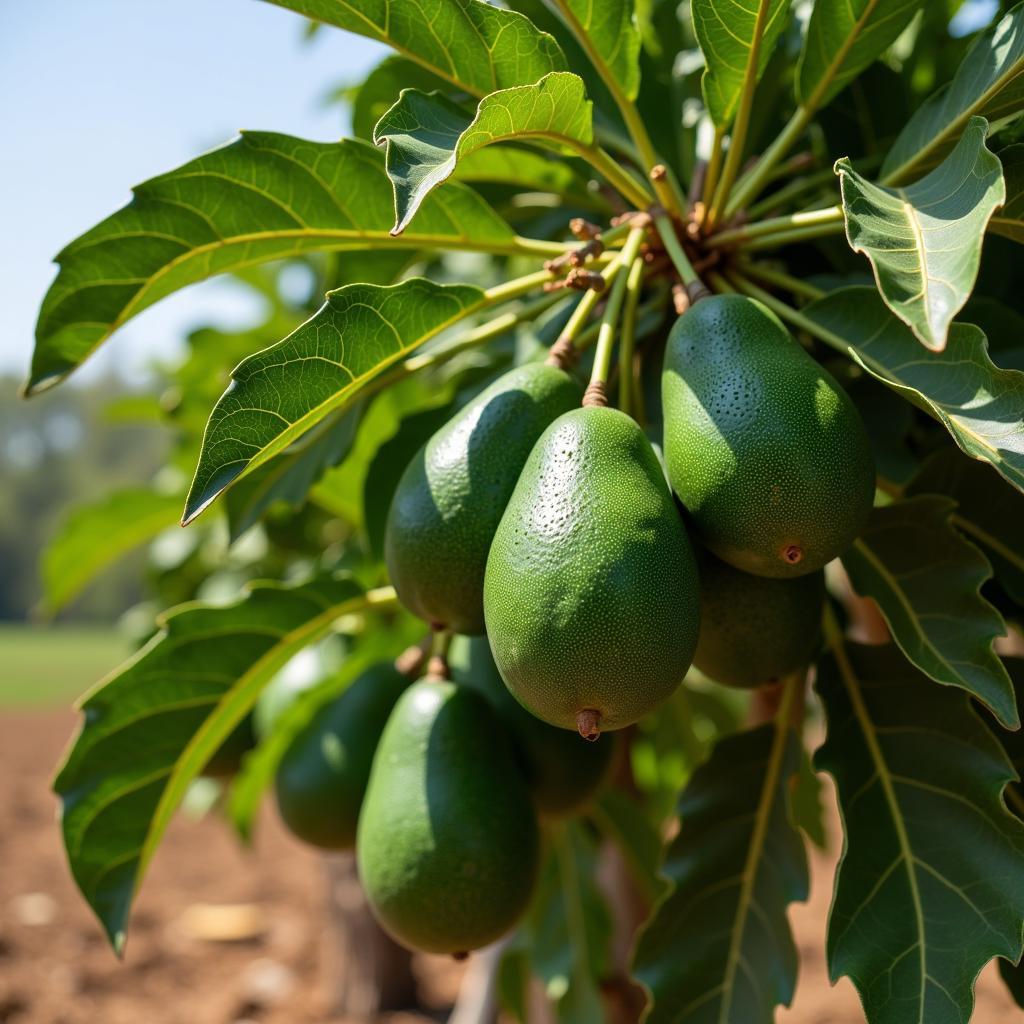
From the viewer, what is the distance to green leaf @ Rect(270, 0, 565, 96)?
85 cm

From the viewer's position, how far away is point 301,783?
4.00 ft

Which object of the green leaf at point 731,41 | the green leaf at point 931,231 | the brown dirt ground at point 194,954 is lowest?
the brown dirt ground at point 194,954

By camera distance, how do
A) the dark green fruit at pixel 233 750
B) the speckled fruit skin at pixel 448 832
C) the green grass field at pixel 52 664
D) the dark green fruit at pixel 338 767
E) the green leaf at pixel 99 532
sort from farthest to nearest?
the green grass field at pixel 52 664 → the green leaf at pixel 99 532 → the dark green fruit at pixel 233 750 → the dark green fruit at pixel 338 767 → the speckled fruit skin at pixel 448 832

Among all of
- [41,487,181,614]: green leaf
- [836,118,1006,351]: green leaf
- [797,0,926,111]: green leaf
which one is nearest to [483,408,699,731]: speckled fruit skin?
A: [836,118,1006,351]: green leaf

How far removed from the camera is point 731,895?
3.38ft

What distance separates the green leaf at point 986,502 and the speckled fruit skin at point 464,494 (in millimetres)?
344

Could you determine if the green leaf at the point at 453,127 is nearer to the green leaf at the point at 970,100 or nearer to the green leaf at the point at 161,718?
the green leaf at the point at 970,100

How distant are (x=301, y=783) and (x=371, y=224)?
24.6 inches

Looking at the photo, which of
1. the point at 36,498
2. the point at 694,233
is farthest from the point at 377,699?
the point at 36,498

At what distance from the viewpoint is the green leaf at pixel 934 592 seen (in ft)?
2.57

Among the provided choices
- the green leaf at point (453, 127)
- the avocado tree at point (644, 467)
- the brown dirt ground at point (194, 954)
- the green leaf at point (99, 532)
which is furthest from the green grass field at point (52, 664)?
the green leaf at point (453, 127)

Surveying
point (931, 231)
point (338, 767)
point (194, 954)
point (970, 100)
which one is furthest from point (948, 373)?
point (194, 954)

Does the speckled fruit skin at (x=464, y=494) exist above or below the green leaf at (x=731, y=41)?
below

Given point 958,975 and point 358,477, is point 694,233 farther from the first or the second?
point 358,477
